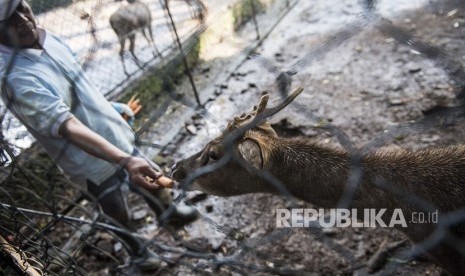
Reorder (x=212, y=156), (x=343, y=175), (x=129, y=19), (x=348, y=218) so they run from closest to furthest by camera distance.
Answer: (x=343, y=175), (x=212, y=156), (x=348, y=218), (x=129, y=19)

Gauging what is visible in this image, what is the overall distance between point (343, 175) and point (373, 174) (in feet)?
0.58

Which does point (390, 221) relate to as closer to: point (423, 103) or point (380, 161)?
point (380, 161)

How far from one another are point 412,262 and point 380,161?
1089 millimetres

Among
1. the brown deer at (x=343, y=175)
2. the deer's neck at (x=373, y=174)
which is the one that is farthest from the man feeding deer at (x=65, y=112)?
the deer's neck at (x=373, y=174)

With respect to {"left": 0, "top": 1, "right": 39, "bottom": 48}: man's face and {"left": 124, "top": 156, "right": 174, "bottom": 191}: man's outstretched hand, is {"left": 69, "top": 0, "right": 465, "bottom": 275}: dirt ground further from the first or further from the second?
{"left": 0, "top": 1, "right": 39, "bottom": 48}: man's face

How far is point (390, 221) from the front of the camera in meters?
2.39

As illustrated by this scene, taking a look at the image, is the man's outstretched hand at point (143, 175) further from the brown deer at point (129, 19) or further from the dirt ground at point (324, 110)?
the brown deer at point (129, 19)

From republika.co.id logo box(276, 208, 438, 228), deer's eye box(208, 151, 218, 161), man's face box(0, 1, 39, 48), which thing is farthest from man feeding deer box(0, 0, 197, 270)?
republika.co.id logo box(276, 208, 438, 228)

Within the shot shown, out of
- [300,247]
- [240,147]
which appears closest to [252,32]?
[300,247]

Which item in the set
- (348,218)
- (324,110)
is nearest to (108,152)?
(348,218)

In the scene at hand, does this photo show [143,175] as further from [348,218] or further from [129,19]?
[129,19]

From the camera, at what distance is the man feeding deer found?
2.22 metres

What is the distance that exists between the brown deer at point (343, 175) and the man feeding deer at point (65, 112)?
47 cm

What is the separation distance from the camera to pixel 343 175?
2.42 metres
